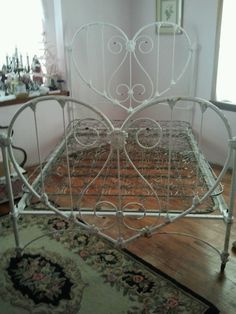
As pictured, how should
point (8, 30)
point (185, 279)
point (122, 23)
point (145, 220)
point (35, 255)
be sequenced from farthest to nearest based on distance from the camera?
point (122, 23) → point (8, 30) → point (145, 220) → point (35, 255) → point (185, 279)

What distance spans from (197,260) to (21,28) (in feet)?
8.20

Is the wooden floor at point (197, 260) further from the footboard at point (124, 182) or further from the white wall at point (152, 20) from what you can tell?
the white wall at point (152, 20)

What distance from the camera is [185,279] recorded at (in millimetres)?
1725

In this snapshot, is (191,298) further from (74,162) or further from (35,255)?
(74,162)

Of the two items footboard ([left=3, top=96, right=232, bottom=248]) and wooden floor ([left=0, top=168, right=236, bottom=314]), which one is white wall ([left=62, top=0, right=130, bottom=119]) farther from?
wooden floor ([left=0, top=168, right=236, bottom=314])

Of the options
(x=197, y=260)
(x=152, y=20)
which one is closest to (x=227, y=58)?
(x=152, y=20)

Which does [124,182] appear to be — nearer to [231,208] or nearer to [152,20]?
[231,208]

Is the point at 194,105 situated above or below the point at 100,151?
above

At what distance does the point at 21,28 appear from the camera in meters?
3.04

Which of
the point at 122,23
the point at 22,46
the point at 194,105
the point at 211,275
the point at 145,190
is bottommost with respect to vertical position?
the point at 211,275

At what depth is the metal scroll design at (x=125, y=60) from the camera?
3180 millimetres

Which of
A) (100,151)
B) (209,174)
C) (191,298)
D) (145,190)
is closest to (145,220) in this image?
(145,190)

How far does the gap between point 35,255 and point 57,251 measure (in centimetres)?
13

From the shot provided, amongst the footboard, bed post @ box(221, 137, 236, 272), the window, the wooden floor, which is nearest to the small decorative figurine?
the footboard
